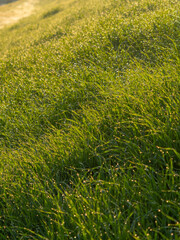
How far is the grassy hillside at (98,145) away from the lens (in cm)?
203

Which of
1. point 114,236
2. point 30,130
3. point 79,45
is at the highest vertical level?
point 79,45

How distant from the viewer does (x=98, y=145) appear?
2.70m

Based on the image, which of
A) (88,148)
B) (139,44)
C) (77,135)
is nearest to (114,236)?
A: (88,148)

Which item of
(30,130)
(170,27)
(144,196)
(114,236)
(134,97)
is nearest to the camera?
(114,236)

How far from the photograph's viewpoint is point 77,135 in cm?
317

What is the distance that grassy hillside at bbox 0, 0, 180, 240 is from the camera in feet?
6.65

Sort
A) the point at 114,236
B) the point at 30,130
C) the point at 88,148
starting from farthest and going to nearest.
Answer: the point at 30,130, the point at 88,148, the point at 114,236

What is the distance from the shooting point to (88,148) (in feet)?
9.29

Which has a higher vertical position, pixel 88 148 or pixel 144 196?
pixel 88 148

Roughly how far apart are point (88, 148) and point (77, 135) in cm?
39

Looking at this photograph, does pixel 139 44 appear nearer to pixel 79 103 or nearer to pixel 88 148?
pixel 79 103

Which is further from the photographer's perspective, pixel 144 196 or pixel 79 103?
pixel 79 103

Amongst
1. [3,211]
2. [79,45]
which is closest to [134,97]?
[3,211]

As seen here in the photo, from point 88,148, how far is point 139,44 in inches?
117
